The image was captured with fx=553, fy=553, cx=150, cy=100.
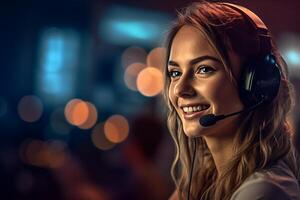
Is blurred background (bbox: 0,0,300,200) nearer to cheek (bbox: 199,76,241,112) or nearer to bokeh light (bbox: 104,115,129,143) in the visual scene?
bokeh light (bbox: 104,115,129,143)

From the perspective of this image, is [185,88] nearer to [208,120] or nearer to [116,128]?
[208,120]

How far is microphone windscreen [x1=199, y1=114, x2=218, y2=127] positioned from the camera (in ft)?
A: 3.18

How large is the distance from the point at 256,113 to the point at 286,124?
91 millimetres

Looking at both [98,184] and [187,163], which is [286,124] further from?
[98,184]

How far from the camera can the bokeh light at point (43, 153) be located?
211 centimetres

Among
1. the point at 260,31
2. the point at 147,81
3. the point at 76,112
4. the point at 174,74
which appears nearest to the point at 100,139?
the point at 76,112

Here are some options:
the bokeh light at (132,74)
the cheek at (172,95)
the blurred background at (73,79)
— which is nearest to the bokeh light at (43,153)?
the blurred background at (73,79)

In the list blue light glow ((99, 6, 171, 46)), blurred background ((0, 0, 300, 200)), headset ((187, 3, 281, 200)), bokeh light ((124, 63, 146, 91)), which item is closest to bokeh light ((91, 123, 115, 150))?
blurred background ((0, 0, 300, 200))

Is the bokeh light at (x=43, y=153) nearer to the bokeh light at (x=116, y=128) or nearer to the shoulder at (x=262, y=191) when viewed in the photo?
the bokeh light at (x=116, y=128)

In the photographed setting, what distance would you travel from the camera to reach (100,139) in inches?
95.2

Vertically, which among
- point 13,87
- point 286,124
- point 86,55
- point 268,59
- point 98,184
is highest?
point 268,59

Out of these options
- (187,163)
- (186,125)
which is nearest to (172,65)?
(186,125)

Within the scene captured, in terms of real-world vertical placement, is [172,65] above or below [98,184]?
above

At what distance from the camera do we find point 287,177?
0.95 meters
